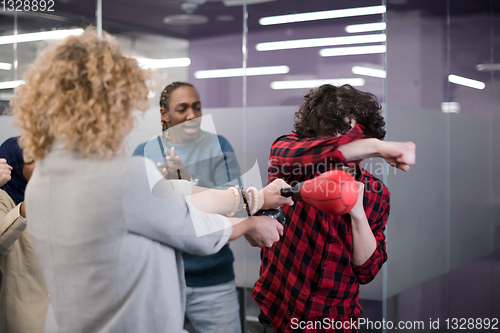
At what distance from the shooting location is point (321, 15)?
2.52 metres

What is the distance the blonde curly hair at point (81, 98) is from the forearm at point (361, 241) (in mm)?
801

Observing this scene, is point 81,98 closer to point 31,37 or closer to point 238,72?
point 238,72

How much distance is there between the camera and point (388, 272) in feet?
8.07

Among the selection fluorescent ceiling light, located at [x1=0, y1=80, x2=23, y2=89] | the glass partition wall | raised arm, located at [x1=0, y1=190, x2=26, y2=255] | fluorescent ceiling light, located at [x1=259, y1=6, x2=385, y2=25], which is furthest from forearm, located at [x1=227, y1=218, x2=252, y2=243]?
fluorescent ceiling light, located at [x1=0, y1=80, x2=23, y2=89]

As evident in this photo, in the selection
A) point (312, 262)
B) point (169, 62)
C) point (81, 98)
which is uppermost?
point (169, 62)

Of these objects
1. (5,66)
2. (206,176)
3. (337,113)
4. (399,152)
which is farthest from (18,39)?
(399,152)

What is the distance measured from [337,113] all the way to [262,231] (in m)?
0.52

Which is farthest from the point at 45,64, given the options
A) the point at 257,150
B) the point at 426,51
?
the point at 426,51

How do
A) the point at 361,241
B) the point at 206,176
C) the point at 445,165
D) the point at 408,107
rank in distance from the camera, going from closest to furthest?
the point at 361,241 < the point at 206,176 < the point at 408,107 < the point at 445,165

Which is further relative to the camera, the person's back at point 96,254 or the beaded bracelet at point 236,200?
the beaded bracelet at point 236,200

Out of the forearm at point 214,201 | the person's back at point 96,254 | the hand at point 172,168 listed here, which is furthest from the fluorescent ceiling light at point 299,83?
the person's back at point 96,254

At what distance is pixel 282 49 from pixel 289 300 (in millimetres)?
1759

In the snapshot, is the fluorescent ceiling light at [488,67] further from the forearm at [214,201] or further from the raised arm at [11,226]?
the raised arm at [11,226]

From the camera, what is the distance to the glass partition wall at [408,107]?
2467 mm
